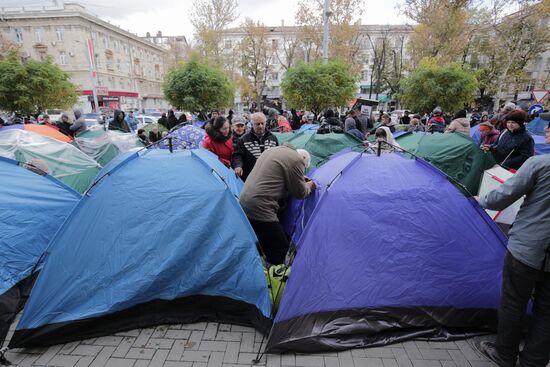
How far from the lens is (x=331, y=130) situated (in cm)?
759

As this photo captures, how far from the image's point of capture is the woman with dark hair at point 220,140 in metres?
4.75

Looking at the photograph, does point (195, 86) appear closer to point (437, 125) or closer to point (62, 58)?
point (437, 125)

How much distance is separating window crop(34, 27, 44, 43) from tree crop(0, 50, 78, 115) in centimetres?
2910

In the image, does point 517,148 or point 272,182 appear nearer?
point 272,182

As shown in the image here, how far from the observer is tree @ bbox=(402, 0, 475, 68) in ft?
61.2

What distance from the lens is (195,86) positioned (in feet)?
39.7

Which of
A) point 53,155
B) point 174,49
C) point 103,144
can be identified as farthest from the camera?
point 174,49

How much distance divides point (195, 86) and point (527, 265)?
1180 centimetres

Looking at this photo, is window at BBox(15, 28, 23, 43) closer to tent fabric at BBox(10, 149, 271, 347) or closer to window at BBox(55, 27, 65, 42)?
window at BBox(55, 27, 65, 42)

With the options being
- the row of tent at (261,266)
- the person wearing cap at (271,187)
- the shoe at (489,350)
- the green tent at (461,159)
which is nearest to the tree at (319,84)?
the green tent at (461,159)

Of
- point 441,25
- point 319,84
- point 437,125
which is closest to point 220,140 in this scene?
point 319,84

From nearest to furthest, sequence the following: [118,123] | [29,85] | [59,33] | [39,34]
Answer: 1. [118,123]
2. [29,85]
3. [59,33]
4. [39,34]

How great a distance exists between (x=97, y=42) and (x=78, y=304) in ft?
140

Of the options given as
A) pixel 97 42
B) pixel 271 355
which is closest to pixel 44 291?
pixel 271 355
